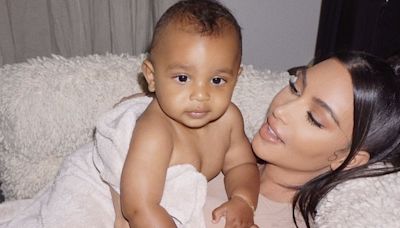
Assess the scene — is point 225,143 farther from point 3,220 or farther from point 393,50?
point 393,50

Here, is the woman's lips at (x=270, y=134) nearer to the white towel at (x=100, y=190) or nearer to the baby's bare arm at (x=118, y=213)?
the white towel at (x=100, y=190)

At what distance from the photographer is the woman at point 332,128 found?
39.5 inches

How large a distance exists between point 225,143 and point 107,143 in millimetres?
315

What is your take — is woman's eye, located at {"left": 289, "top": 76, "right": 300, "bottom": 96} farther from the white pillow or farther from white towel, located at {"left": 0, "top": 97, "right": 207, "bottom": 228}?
the white pillow

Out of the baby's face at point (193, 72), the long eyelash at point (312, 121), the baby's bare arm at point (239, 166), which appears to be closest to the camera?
the baby's face at point (193, 72)

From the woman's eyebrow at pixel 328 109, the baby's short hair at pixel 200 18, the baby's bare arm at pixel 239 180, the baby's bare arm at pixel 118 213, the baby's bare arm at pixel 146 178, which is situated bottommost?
the baby's bare arm at pixel 118 213

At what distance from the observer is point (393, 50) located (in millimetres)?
1923

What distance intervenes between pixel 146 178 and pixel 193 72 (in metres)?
0.26

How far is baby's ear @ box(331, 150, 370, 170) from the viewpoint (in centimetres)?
106

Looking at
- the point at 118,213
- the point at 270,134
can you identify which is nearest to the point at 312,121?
the point at 270,134

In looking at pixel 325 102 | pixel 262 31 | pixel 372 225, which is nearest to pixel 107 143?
pixel 325 102

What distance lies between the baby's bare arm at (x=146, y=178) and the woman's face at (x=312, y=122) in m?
0.26

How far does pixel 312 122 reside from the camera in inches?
40.5

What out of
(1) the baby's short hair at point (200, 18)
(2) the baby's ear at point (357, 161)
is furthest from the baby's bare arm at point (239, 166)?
(1) the baby's short hair at point (200, 18)
